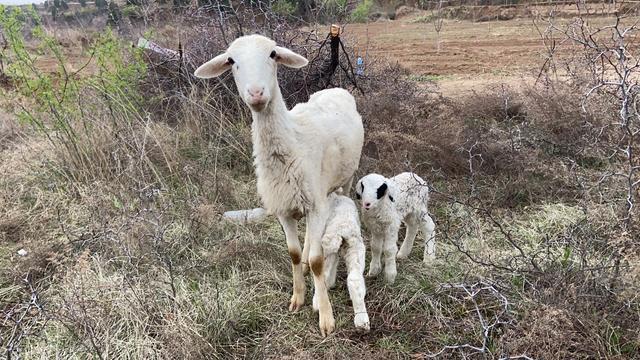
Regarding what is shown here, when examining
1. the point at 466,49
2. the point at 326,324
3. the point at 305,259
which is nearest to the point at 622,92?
the point at 326,324

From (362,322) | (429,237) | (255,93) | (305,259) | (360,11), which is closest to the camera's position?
(255,93)

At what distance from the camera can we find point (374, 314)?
371 centimetres

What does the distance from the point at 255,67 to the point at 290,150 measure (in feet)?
2.19

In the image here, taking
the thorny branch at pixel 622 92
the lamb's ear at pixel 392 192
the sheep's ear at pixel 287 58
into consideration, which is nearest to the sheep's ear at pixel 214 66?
the sheep's ear at pixel 287 58

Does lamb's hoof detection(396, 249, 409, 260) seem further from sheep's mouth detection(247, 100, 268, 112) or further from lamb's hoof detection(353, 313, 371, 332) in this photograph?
sheep's mouth detection(247, 100, 268, 112)

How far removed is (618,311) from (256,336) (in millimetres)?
2284

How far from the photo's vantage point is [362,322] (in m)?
3.47

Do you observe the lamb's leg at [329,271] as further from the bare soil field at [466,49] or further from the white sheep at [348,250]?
the bare soil field at [466,49]

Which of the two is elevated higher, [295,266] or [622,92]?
[622,92]

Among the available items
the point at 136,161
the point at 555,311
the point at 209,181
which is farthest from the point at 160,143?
the point at 555,311

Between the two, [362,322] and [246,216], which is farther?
[246,216]

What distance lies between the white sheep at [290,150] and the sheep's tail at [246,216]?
1.24 meters

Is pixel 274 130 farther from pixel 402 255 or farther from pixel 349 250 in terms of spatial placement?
pixel 402 255

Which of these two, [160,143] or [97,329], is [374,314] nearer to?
[97,329]
